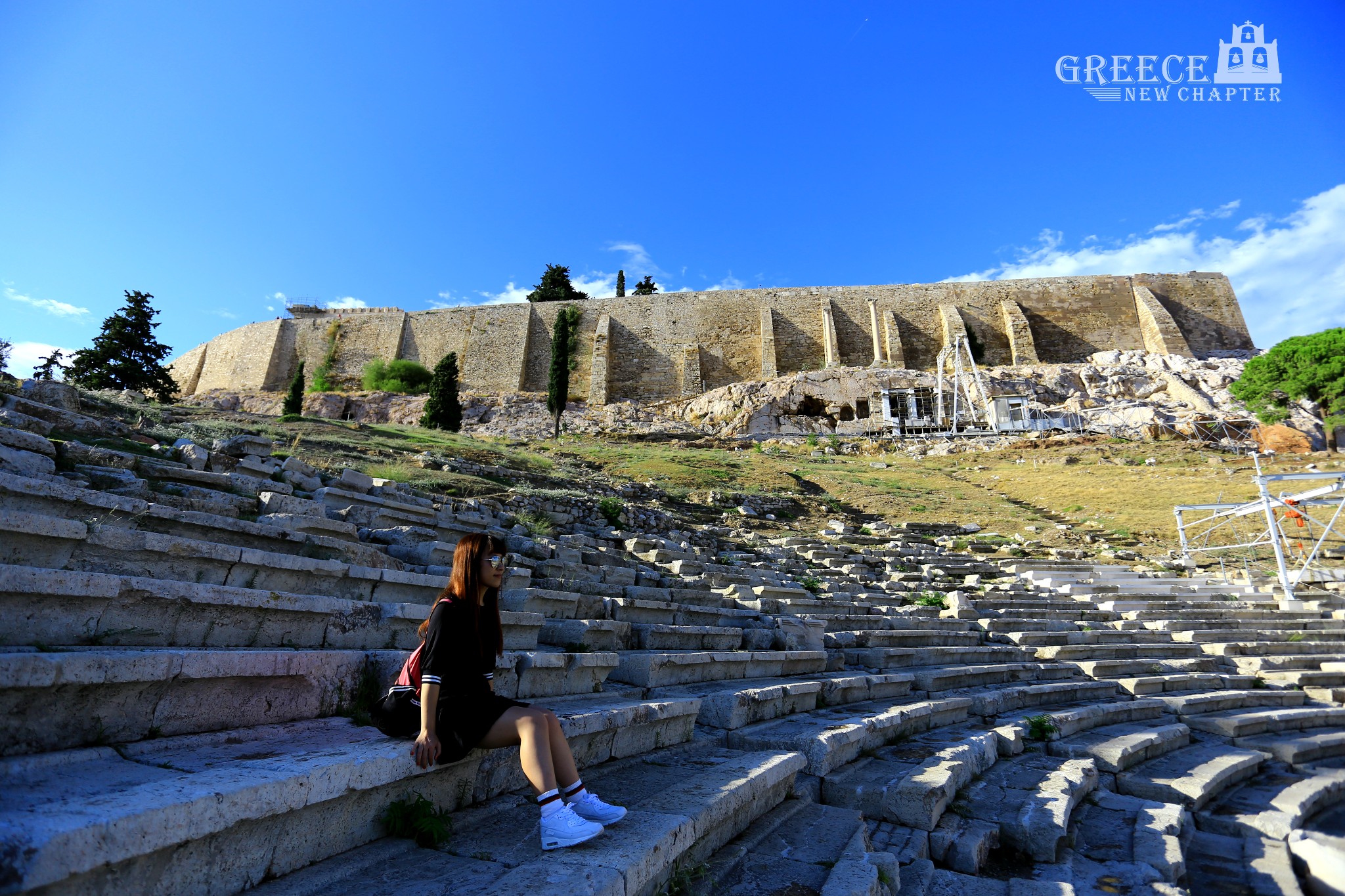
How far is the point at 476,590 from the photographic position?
2.69 meters

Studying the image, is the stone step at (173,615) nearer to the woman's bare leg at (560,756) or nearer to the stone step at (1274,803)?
the woman's bare leg at (560,756)

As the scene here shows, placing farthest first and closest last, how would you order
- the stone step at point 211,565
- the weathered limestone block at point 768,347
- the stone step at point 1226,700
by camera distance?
the weathered limestone block at point 768,347
the stone step at point 1226,700
the stone step at point 211,565

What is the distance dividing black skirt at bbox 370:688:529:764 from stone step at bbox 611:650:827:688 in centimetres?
184

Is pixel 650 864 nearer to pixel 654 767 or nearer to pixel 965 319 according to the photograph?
pixel 654 767

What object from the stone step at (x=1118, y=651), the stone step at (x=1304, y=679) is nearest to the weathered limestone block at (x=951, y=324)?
the stone step at (x=1118, y=651)

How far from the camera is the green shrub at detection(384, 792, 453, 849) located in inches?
85.4

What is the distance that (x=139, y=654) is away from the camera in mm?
Answer: 2076

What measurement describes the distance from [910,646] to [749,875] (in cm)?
558

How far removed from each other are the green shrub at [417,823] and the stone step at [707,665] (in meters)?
2.02

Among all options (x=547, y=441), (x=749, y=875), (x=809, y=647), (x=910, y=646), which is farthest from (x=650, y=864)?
(x=547, y=441)

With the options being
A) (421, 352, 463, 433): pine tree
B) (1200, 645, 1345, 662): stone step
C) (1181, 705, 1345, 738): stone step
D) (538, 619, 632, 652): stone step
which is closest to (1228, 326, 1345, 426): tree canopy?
(1200, 645, 1345, 662): stone step

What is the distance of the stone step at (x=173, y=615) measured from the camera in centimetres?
227

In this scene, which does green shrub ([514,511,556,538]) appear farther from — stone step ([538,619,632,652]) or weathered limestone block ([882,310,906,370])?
weathered limestone block ([882,310,906,370])

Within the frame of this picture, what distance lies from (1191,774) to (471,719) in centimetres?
554
